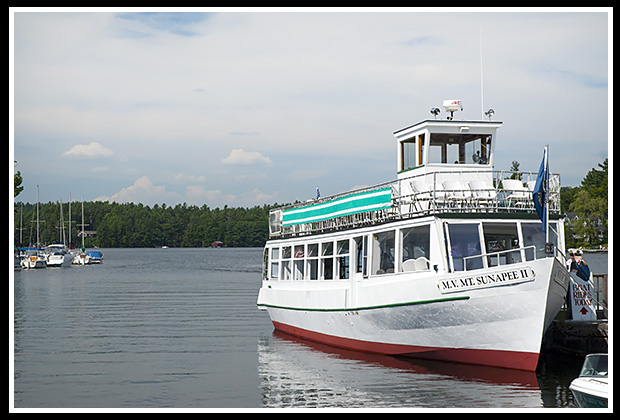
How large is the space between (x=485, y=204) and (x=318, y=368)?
672cm

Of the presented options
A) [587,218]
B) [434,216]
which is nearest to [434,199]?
[434,216]

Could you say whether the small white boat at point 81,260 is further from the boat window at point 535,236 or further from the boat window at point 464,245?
the boat window at point 535,236

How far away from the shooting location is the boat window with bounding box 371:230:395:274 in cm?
2183

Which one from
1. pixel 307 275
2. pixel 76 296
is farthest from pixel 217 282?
pixel 307 275

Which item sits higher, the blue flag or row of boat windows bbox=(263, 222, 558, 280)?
the blue flag

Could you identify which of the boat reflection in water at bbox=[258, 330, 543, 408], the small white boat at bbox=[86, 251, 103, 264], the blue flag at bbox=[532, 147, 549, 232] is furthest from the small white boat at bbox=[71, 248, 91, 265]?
the blue flag at bbox=[532, 147, 549, 232]

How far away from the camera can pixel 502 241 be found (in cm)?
2136

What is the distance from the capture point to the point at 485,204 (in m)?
20.7

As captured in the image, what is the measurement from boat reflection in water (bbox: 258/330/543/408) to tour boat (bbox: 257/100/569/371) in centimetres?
37

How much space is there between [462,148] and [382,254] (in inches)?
162

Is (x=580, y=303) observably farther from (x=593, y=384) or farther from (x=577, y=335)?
(x=593, y=384)

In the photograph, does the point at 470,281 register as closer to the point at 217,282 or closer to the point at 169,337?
the point at 169,337

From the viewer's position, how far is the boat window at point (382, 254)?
21.8 m

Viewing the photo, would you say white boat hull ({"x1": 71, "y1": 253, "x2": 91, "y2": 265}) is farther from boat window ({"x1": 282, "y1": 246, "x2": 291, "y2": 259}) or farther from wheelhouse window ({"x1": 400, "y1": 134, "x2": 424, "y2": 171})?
wheelhouse window ({"x1": 400, "y1": 134, "x2": 424, "y2": 171})
